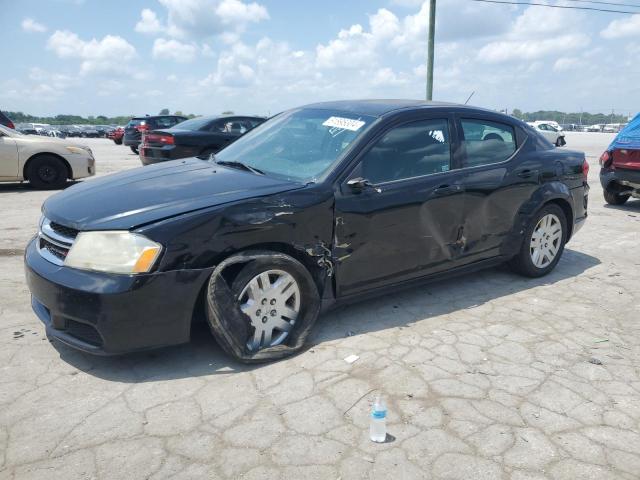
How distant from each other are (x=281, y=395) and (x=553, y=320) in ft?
7.54

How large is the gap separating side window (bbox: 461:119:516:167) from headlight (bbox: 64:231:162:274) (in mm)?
2617

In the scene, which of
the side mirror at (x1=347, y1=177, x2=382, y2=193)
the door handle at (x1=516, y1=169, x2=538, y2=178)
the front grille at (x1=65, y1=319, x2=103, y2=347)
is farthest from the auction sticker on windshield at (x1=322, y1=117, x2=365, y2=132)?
the front grille at (x1=65, y1=319, x2=103, y2=347)

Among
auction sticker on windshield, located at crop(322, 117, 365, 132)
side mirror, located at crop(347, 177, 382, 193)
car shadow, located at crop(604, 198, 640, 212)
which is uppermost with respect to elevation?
auction sticker on windshield, located at crop(322, 117, 365, 132)

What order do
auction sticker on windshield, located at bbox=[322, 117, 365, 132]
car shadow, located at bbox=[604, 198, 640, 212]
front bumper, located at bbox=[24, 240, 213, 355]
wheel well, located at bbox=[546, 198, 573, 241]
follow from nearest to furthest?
1. front bumper, located at bbox=[24, 240, 213, 355]
2. auction sticker on windshield, located at bbox=[322, 117, 365, 132]
3. wheel well, located at bbox=[546, 198, 573, 241]
4. car shadow, located at bbox=[604, 198, 640, 212]

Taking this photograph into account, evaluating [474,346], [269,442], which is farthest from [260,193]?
[474,346]

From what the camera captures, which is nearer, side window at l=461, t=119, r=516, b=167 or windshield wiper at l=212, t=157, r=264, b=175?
windshield wiper at l=212, t=157, r=264, b=175

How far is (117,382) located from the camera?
10.00 feet

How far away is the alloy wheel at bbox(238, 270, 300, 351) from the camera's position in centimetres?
322

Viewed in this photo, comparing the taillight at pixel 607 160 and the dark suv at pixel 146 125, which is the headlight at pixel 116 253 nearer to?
the taillight at pixel 607 160

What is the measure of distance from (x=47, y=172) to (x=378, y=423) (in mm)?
9559

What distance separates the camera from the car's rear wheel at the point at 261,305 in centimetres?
310

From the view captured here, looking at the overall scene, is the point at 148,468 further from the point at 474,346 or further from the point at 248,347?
the point at 474,346

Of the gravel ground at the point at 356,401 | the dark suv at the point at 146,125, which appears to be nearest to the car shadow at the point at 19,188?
the gravel ground at the point at 356,401

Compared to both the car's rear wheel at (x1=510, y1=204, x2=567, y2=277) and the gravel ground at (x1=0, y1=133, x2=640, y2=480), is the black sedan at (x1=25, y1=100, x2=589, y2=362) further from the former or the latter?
the gravel ground at (x1=0, y1=133, x2=640, y2=480)
